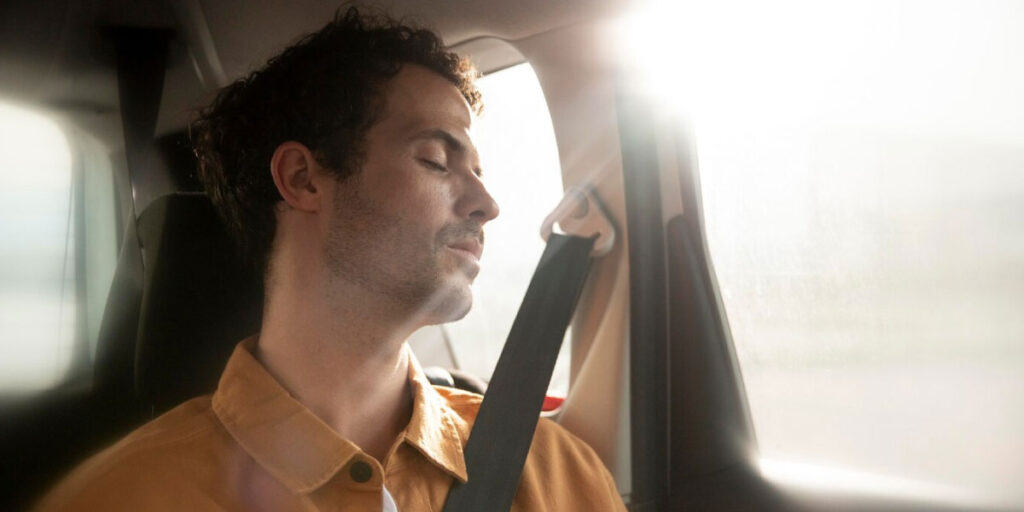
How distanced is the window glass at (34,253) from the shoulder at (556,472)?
0.49 m

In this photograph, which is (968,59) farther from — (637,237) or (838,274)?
(637,237)

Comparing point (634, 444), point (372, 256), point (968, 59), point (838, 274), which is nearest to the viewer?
point (372, 256)

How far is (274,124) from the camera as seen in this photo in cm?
93

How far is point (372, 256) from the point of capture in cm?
92

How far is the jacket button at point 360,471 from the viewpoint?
2.99 ft

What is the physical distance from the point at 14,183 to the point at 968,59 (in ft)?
3.71

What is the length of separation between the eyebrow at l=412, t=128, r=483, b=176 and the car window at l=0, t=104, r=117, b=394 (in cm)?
36

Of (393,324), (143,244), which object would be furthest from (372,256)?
(143,244)

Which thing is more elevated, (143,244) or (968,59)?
(968,59)

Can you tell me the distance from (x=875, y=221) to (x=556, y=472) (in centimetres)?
59

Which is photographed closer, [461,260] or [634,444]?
[461,260]

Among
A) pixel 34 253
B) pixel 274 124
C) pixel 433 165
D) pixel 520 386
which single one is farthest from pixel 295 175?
pixel 520 386

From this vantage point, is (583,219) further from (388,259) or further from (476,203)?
(388,259)

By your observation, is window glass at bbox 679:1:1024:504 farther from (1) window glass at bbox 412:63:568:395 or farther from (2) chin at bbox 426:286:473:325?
(2) chin at bbox 426:286:473:325
